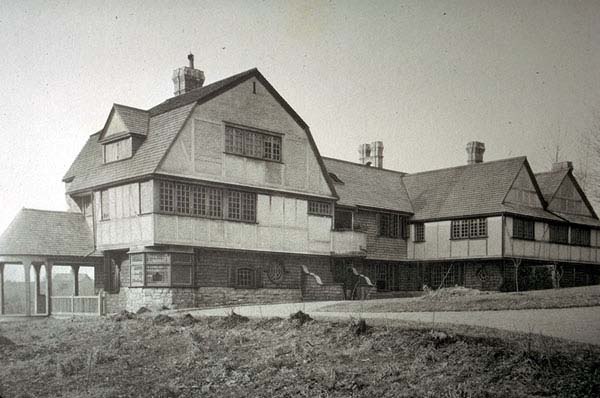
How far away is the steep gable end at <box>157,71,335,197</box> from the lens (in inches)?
1097

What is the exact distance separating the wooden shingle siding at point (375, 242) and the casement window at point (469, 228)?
3.28 metres

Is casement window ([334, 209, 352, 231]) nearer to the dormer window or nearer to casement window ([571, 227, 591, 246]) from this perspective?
the dormer window

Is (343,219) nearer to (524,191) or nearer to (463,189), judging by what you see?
(463,189)

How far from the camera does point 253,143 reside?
3017 centimetres

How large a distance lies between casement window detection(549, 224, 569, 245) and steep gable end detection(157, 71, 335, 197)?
14.1 meters

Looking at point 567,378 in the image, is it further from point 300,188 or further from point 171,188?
point 300,188

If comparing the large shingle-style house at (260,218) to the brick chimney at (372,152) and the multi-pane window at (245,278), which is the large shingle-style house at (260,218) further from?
the brick chimney at (372,152)

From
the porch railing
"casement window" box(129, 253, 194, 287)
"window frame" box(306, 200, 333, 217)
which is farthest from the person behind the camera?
"window frame" box(306, 200, 333, 217)

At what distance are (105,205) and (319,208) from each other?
10.2 meters

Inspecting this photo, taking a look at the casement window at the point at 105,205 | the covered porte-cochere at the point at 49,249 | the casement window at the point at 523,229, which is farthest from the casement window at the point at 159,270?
the casement window at the point at 523,229

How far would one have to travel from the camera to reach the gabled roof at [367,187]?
37.2 m

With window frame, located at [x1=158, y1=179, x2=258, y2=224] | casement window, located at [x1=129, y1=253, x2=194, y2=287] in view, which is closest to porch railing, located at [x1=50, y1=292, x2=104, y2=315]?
casement window, located at [x1=129, y1=253, x2=194, y2=287]

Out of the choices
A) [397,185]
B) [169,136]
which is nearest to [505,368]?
[169,136]

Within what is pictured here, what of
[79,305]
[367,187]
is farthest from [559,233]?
[79,305]
